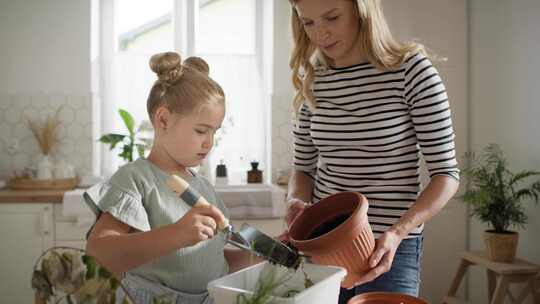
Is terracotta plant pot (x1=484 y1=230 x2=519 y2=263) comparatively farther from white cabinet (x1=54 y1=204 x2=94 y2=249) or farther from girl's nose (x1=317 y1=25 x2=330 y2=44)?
white cabinet (x1=54 y1=204 x2=94 y2=249)

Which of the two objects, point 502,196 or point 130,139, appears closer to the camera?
point 502,196

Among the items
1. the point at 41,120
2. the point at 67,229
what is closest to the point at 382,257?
the point at 67,229

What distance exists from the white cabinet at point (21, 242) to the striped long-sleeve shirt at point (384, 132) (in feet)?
6.93

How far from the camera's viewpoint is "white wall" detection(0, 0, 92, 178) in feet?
11.8

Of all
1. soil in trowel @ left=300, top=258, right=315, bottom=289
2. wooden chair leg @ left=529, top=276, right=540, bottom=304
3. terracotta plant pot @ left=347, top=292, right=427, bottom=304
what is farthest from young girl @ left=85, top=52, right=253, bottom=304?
wooden chair leg @ left=529, top=276, right=540, bottom=304

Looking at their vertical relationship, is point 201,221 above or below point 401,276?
above

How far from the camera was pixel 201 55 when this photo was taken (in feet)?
12.7

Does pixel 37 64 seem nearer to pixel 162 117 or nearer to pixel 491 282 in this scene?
pixel 162 117

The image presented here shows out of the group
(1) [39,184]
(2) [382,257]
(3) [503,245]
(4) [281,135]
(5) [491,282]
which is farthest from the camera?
(4) [281,135]

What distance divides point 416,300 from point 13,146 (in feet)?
10.7

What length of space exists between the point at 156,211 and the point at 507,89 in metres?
2.56

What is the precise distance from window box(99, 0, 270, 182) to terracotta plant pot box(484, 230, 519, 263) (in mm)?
1600

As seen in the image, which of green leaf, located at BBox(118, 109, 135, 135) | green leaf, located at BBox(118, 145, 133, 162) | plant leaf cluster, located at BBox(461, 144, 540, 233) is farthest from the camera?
green leaf, located at BBox(118, 109, 135, 135)

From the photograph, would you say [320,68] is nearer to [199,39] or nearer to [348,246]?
[348,246]
